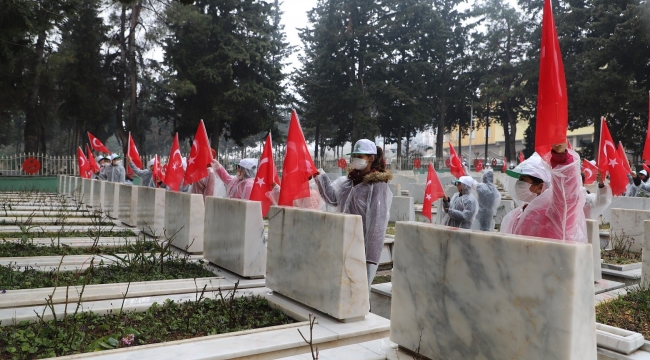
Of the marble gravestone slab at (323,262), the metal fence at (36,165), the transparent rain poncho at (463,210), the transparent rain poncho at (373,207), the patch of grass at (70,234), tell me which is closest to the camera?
the marble gravestone slab at (323,262)

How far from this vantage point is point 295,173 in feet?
17.5

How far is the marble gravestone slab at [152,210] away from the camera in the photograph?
8.97m

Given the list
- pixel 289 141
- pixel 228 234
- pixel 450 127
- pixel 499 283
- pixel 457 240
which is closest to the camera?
pixel 499 283

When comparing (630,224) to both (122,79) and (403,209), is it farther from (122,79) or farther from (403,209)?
(122,79)

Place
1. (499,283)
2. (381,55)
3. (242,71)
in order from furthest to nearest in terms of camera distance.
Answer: (381,55) → (242,71) → (499,283)

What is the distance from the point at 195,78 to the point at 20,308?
85.7ft

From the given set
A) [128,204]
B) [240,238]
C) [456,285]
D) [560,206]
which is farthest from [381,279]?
[128,204]

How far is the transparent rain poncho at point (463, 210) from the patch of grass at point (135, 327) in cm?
347

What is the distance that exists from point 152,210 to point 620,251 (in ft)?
26.8

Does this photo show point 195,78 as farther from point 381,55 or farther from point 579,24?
point 579,24

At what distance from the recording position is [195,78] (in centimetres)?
2881

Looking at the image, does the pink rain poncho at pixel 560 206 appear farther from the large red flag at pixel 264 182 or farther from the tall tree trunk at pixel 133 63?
the tall tree trunk at pixel 133 63

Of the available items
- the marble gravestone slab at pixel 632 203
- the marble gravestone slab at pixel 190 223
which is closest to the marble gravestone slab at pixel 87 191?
the marble gravestone slab at pixel 190 223

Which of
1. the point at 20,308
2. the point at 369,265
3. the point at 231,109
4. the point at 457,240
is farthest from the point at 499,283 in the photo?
the point at 231,109
